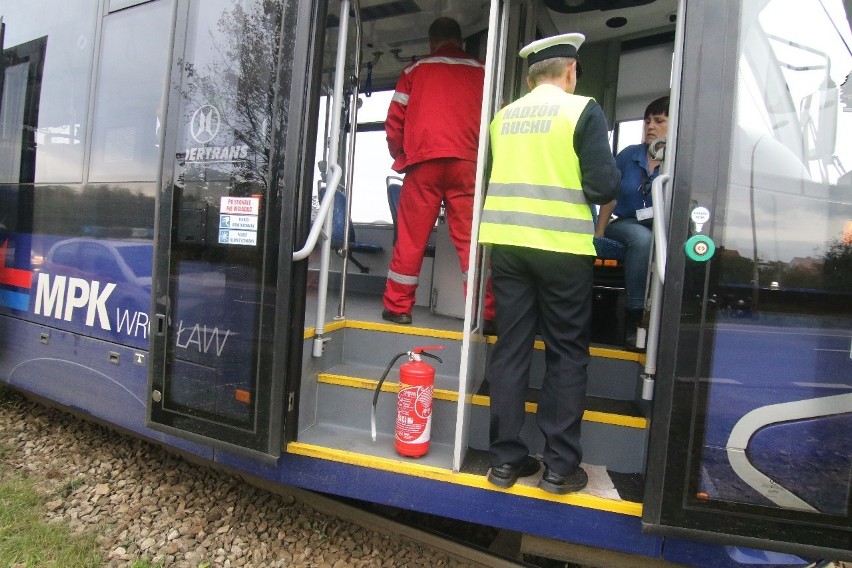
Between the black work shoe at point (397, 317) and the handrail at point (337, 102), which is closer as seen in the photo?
the handrail at point (337, 102)

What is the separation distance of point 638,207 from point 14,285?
3788mm

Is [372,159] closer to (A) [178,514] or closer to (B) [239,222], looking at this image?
(B) [239,222]

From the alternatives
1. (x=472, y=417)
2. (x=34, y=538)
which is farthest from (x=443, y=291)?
(x=34, y=538)

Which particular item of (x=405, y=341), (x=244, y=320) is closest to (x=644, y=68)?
(x=405, y=341)

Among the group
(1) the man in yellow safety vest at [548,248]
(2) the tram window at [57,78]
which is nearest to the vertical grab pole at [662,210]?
(1) the man in yellow safety vest at [548,248]

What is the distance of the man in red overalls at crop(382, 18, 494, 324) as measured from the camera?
2.78 meters

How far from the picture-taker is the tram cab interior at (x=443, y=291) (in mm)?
2129

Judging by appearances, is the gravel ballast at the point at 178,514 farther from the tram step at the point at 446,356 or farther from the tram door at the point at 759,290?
A: the tram door at the point at 759,290

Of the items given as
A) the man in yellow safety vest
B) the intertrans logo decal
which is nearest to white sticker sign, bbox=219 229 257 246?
the man in yellow safety vest

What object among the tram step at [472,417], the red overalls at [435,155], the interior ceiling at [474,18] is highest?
the interior ceiling at [474,18]

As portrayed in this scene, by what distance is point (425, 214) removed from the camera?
9.36 ft

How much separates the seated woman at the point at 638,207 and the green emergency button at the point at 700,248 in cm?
92

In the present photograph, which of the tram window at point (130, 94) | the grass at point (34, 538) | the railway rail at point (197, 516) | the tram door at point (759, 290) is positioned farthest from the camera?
the tram window at point (130, 94)

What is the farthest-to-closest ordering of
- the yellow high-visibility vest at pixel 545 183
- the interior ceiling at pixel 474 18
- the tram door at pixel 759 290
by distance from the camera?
the interior ceiling at pixel 474 18 → the yellow high-visibility vest at pixel 545 183 → the tram door at pixel 759 290
